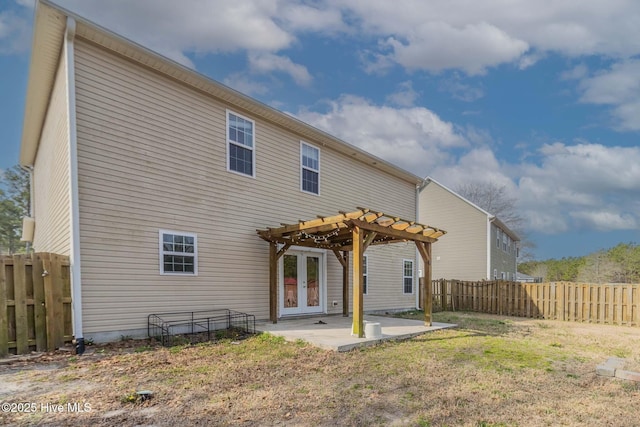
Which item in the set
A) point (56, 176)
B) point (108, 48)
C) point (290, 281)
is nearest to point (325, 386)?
point (290, 281)

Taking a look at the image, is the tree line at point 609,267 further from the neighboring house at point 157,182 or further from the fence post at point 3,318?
the fence post at point 3,318

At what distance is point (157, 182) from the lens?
7.41 meters

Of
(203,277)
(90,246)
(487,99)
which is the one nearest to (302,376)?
(203,277)

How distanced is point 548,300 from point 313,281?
8.77m

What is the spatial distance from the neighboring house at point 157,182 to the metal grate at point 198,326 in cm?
17

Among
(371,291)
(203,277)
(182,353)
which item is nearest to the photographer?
(182,353)

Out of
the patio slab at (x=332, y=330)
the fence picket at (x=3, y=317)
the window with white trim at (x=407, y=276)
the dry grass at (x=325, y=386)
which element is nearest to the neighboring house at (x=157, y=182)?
the patio slab at (x=332, y=330)

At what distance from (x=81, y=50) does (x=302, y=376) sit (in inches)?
266

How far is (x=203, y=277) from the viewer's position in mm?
7898

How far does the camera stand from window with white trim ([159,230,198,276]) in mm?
7371

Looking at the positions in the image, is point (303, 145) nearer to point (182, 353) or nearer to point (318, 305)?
point (318, 305)

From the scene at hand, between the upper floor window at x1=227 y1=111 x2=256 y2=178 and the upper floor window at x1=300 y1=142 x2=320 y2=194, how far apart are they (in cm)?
175

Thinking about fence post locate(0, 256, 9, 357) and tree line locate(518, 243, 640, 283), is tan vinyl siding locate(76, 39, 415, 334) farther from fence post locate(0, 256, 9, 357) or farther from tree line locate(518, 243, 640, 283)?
tree line locate(518, 243, 640, 283)

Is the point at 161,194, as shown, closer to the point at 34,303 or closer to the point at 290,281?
the point at 34,303
